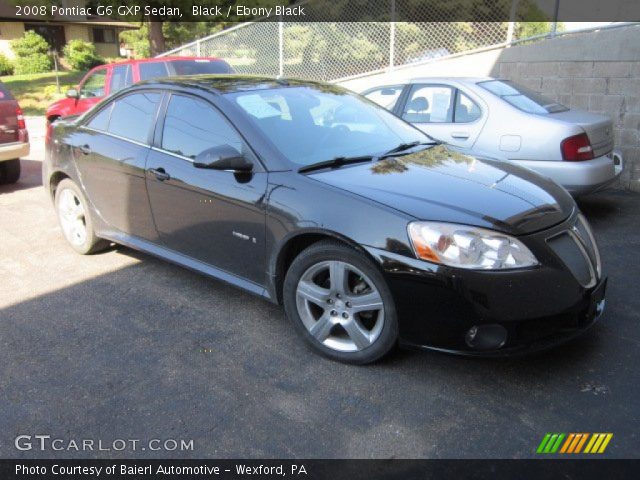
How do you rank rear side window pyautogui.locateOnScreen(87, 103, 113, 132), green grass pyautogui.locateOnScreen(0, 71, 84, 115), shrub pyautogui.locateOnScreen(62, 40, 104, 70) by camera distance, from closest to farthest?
rear side window pyautogui.locateOnScreen(87, 103, 113, 132) < green grass pyautogui.locateOnScreen(0, 71, 84, 115) < shrub pyautogui.locateOnScreen(62, 40, 104, 70)

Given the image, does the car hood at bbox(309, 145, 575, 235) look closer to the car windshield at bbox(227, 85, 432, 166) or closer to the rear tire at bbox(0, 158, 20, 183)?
the car windshield at bbox(227, 85, 432, 166)

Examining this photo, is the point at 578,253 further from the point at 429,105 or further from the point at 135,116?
the point at 429,105

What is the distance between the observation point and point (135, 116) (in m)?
4.33

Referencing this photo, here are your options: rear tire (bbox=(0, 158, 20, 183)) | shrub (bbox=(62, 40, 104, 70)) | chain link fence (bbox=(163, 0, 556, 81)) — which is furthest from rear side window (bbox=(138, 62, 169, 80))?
shrub (bbox=(62, 40, 104, 70))

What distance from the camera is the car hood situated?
9.31 feet

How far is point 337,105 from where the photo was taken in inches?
161

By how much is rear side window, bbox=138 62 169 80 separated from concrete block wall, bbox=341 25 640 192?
5.35m

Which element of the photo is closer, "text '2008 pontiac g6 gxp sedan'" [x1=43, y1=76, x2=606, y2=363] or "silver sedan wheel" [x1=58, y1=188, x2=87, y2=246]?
"text '2008 pontiac g6 gxp sedan'" [x1=43, y1=76, x2=606, y2=363]

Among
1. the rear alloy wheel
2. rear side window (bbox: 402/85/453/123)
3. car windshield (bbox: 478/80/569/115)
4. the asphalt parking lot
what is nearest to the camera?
the asphalt parking lot

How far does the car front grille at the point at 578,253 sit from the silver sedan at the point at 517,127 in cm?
202

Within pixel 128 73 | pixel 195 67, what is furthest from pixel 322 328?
pixel 128 73

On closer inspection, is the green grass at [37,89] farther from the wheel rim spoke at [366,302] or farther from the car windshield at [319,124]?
the wheel rim spoke at [366,302]

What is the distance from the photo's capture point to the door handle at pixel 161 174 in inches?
152

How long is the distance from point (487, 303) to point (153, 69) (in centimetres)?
786
